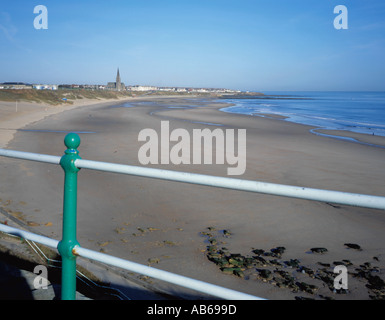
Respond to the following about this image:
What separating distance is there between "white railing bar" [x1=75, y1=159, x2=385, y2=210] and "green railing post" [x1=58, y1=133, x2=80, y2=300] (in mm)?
91

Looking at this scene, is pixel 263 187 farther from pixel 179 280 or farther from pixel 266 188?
pixel 179 280

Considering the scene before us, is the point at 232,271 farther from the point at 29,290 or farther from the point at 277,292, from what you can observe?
the point at 29,290

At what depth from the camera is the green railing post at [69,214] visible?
5.08ft

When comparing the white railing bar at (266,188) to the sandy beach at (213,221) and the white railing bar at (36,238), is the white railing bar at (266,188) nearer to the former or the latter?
the white railing bar at (36,238)

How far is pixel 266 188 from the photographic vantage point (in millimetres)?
1201

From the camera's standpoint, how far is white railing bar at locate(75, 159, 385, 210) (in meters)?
1.07

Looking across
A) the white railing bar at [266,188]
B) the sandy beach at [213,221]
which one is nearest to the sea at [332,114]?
the sandy beach at [213,221]

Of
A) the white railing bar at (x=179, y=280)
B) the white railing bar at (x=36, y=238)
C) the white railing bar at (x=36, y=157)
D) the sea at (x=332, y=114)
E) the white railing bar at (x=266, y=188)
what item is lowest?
the white railing bar at (x=179, y=280)

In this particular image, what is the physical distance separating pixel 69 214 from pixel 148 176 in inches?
19.2

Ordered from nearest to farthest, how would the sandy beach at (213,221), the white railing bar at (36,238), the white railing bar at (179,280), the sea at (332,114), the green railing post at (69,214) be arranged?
the white railing bar at (179,280)
the green railing post at (69,214)
the white railing bar at (36,238)
the sandy beach at (213,221)
the sea at (332,114)

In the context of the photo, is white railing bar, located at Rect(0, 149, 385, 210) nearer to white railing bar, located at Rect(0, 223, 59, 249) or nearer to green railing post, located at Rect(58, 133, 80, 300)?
green railing post, located at Rect(58, 133, 80, 300)

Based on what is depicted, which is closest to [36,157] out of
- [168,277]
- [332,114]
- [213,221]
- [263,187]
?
[168,277]
